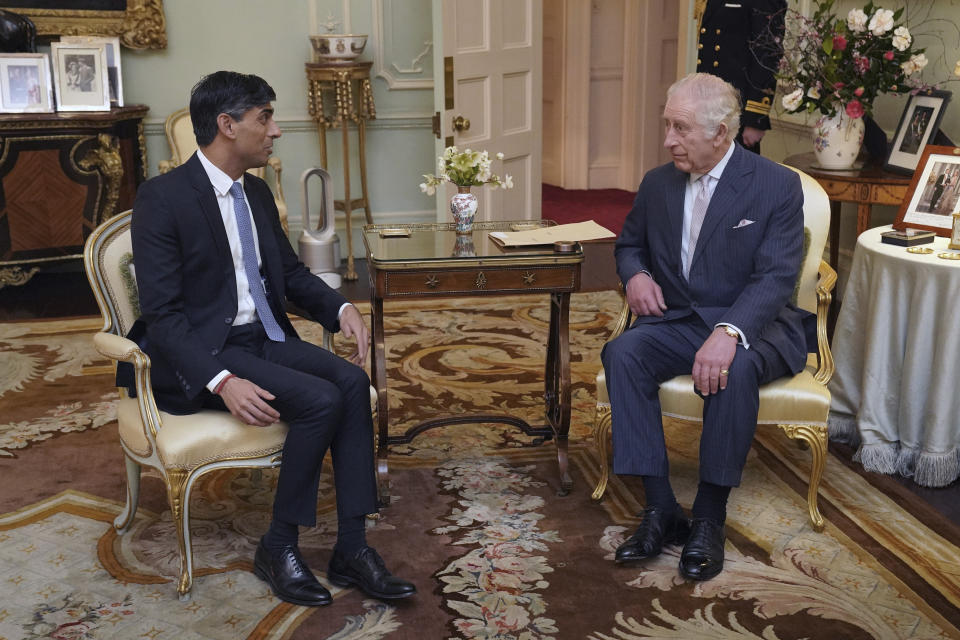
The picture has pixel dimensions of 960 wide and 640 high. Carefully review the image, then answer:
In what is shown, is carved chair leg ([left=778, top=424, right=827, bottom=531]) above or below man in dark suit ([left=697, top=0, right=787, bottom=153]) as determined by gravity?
below

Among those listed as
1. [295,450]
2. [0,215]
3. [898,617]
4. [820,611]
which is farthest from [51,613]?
[0,215]

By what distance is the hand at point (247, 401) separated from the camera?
2.52m

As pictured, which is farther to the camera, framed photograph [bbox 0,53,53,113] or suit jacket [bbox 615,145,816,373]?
framed photograph [bbox 0,53,53,113]

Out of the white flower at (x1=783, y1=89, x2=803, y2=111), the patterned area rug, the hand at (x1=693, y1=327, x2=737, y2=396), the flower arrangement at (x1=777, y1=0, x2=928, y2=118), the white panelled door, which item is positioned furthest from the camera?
the white panelled door

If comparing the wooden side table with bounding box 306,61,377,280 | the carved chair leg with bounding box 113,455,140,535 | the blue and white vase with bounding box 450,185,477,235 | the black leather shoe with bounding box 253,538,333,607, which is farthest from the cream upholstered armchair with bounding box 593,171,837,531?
the wooden side table with bounding box 306,61,377,280

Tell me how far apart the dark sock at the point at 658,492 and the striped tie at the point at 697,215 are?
61 centimetres

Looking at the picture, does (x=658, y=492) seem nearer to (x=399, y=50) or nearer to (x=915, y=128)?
(x=915, y=128)

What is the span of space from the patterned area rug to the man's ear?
116cm

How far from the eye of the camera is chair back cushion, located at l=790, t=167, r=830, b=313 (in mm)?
3148

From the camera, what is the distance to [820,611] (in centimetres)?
254

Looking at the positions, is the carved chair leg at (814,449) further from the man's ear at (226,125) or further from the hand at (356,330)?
the man's ear at (226,125)

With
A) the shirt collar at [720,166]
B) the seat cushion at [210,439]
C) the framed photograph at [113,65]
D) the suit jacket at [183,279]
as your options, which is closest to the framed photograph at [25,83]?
the framed photograph at [113,65]

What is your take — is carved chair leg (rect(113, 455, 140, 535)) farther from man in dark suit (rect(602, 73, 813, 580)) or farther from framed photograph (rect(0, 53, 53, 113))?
framed photograph (rect(0, 53, 53, 113))

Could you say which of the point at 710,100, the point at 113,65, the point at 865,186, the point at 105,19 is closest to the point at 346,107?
the point at 113,65
